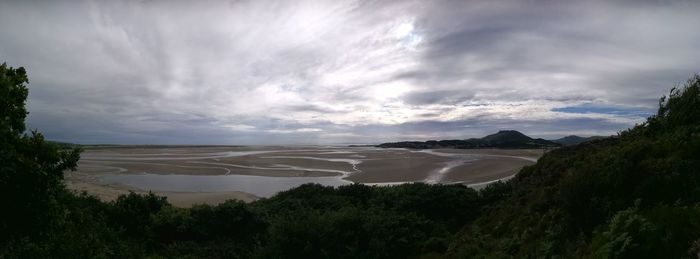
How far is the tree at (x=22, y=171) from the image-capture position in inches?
214

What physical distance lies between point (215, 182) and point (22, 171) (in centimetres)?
2471

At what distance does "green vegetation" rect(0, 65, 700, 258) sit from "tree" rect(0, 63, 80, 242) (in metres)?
0.02

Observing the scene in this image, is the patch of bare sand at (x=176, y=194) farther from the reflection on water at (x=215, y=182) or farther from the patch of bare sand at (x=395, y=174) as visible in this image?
the patch of bare sand at (x=395, y=174)

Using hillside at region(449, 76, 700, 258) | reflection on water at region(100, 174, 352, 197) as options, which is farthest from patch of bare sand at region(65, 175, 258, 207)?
hillside at region(449, 76, 700, 258)

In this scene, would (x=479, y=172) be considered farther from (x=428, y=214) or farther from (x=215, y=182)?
(x=215, y=182)

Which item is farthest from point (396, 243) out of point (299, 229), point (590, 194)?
point (590, 194)

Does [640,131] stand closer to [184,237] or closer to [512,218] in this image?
[512,218]

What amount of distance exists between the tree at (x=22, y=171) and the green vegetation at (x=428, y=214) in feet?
0.06

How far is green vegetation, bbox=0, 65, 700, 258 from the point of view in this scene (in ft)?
17.8

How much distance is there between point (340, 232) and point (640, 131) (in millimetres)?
8070

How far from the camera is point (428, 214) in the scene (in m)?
12.7

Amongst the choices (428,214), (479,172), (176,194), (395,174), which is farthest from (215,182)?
(428,214)

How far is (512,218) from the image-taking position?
9070mm

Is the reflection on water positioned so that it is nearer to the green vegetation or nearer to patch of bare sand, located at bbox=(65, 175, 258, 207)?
patch of bare sand, located at bbox=(65, 175, 258, 207)
